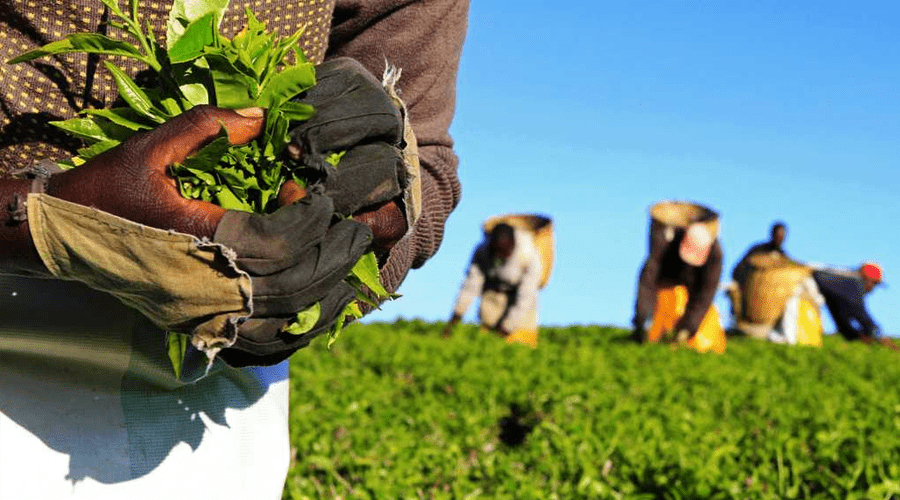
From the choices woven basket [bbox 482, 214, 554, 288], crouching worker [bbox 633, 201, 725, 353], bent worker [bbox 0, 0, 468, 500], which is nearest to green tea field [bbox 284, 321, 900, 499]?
bent worker [bbox 0, 0, 468, 500]

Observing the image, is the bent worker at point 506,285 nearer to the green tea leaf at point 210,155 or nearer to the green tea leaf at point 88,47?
the green tea leaf at point 88,47

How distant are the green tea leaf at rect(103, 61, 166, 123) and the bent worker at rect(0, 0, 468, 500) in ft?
0.33

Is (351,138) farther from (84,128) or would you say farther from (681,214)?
(681,214)

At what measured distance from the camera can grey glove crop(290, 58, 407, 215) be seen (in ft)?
5.68

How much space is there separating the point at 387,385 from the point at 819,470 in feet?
11.2

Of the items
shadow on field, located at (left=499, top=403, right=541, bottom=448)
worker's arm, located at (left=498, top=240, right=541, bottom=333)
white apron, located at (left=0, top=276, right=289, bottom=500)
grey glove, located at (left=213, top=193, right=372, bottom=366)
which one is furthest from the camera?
worker's arm, located at (left=498, top=240, right=541, bottom=333)

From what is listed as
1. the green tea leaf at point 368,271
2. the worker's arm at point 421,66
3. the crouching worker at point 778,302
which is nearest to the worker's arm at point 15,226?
the green tea leaf at point 368,271

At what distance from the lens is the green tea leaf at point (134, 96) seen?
181 centimetres

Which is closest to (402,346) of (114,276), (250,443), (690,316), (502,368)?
(502,368)

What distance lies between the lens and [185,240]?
1604 millimetres

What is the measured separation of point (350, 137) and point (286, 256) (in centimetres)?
26

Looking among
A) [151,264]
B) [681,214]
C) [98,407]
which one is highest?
[151,264]

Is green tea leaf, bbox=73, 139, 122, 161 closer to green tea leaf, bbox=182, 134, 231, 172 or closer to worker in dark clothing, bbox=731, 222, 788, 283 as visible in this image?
green tea leaf, bbox=182, 134, 231, 172

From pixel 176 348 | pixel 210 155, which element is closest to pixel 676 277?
→ pixel 176 348
